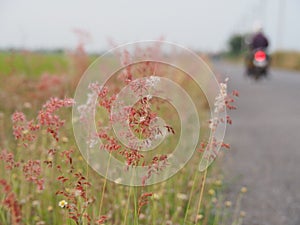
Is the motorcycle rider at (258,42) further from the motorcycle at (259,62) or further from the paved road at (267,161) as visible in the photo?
the paved road at (267,161)

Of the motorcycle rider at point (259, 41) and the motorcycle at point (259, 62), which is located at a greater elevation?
the motorcycle rider at point (259, 41)

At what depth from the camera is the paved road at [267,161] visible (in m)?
2.87

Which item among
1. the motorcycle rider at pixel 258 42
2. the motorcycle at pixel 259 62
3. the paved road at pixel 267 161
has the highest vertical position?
the motorcycle rider at pixel 258 42

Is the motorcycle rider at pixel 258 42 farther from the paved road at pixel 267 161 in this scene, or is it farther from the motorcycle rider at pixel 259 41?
the paved road at pixel 267 161

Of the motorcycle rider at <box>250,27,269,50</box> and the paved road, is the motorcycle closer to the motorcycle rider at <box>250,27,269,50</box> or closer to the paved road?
the motorcycle rider at <box>250,27,269,50</box>

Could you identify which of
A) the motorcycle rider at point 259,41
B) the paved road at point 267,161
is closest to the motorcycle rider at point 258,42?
the motorcycle rider at point 259,41

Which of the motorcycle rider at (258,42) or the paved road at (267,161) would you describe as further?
the motorcycle rider at (258,42)

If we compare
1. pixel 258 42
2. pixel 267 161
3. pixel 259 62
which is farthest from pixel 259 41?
pixel 267 161

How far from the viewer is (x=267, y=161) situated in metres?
4.26

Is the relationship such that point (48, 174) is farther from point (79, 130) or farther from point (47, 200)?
point (79, 130)

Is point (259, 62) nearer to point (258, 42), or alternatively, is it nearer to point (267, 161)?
point (258, 42)

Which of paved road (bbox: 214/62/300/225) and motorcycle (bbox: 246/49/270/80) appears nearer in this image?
paved road (bbox: 214/62/300/225)

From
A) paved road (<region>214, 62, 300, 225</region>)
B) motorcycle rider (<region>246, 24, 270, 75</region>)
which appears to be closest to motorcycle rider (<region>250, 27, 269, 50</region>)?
motorcycle rider (<region>246, 24, 270, 75</region>)

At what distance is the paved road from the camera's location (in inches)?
113
